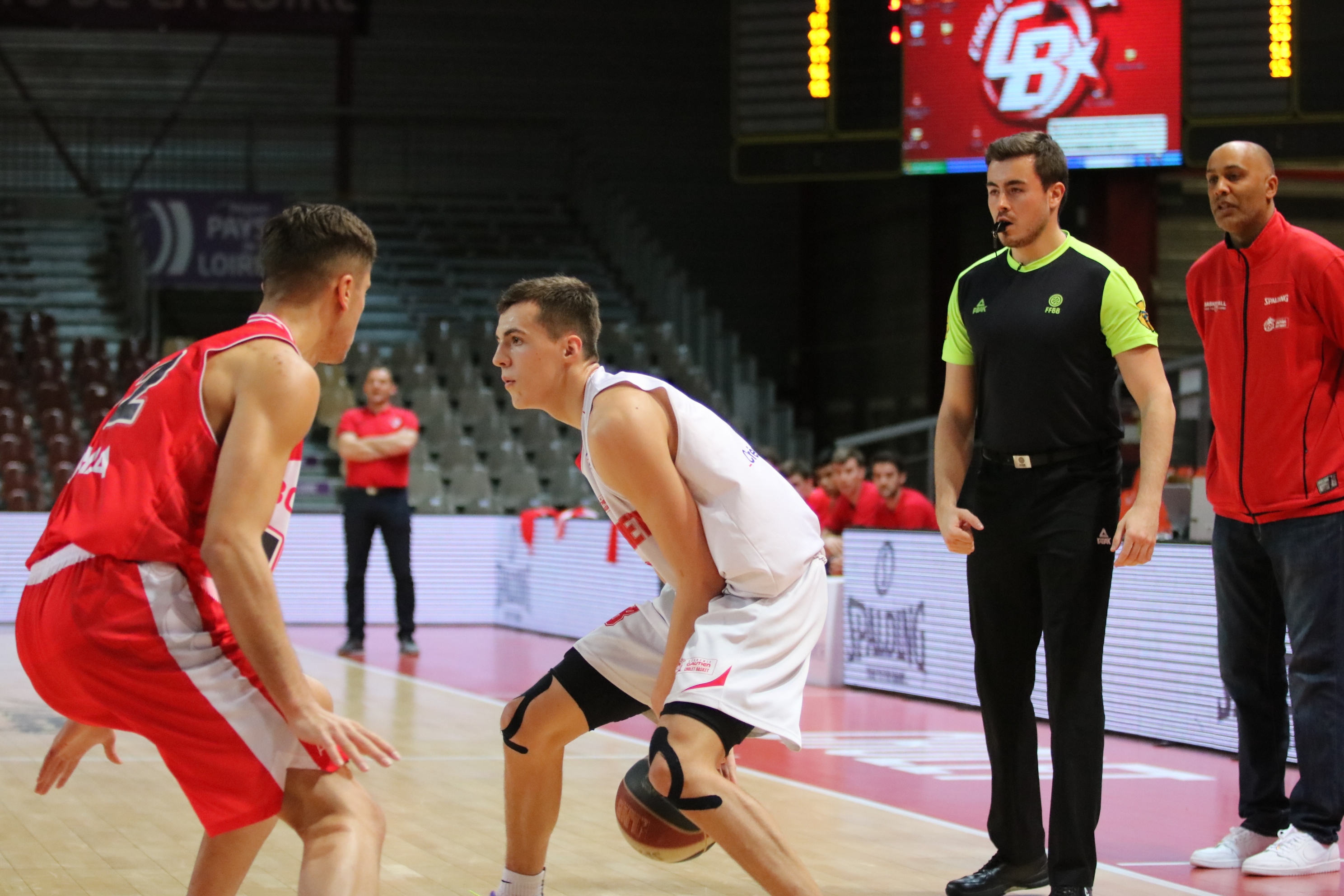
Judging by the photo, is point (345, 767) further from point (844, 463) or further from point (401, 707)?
point (844, 463)

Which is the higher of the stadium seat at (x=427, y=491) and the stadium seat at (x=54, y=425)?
the stadium seat at (x=54, y=425)

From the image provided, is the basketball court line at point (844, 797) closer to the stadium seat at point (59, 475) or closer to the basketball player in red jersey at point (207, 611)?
the basketball player in red jersey at point (207, 611)

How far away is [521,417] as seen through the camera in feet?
57.0

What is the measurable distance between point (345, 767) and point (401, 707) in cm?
539

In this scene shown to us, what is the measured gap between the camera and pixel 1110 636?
302 inches

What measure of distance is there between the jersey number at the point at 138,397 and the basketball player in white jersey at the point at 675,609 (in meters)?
0.96

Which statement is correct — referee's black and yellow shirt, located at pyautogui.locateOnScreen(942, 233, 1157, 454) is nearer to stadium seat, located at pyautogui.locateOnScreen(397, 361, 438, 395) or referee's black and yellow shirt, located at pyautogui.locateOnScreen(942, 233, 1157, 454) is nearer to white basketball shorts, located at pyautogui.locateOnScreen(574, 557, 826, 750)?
white basketball shorts, located at pyautogui.locateOnScreen(574, 557, 826, 750)

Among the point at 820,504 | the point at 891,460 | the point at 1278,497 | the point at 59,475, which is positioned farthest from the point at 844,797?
the point at 59,475

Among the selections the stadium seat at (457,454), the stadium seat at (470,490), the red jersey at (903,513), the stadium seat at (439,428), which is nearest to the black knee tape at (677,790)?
the red jersey at (903,513)

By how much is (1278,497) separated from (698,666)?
2038mm

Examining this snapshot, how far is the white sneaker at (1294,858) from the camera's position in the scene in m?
4.55

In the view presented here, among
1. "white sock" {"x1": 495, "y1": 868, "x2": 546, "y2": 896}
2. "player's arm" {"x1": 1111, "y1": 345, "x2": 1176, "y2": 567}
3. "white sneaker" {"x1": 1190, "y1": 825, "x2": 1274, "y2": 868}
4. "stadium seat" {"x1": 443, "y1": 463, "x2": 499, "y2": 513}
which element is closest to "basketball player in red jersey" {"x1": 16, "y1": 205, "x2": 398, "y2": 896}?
"white sock" {"x1": 495, "y1": 868, "x2": 546, "y2": 896}

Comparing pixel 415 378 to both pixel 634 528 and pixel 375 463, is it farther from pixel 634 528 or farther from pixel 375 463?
pixel 634 528

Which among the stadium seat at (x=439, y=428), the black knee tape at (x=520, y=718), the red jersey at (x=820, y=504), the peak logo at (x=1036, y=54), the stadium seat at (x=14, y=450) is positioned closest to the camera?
the black knee tape at (x=520, y=718)
